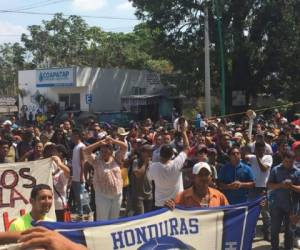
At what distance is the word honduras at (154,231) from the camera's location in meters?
4.91

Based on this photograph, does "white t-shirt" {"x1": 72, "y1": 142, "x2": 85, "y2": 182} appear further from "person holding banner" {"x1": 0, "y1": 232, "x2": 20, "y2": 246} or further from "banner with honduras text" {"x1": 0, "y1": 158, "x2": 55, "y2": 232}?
"person holding banner" {"x1": 0, "y1": 232, "x2": 20, "y2": 246}

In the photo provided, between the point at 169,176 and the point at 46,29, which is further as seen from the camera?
the point at 46,29

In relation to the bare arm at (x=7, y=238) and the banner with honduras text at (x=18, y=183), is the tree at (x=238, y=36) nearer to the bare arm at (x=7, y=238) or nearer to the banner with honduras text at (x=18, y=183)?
Answer: the banner with honduras text at (x=18, y=183)

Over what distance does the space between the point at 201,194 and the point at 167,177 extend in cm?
182

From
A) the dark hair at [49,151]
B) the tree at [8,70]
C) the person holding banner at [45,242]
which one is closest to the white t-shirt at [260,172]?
the dark hair at [49,151]

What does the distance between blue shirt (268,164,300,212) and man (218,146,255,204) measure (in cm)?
51

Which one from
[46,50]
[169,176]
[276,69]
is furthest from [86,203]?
[46,50]

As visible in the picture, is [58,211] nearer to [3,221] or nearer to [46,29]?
[3,221]

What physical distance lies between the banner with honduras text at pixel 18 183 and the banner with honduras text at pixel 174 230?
2834mm

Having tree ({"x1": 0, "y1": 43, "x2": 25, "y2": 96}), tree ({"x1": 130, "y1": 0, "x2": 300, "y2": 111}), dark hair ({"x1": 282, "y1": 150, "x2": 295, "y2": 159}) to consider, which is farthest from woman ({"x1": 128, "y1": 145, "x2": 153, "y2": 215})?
tree ({"x1": 0, "y1": 43, "x2": 25, "y2": 96})

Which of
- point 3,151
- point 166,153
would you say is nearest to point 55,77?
point 3,151

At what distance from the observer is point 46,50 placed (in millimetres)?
66875

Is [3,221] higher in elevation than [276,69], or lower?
lower

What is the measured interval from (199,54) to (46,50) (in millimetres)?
37731
